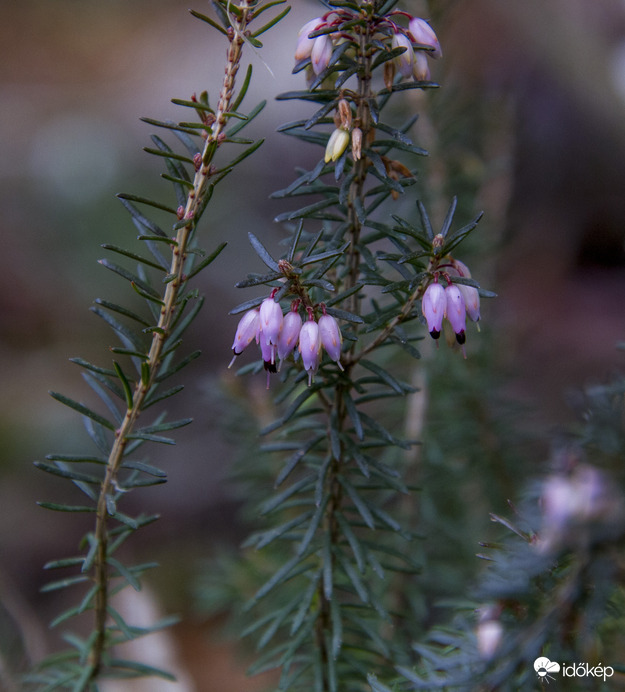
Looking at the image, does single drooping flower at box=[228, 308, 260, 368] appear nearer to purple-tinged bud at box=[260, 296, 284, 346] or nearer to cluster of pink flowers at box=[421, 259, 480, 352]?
purple-tinged bud at box=[260, 296, 284, 346]

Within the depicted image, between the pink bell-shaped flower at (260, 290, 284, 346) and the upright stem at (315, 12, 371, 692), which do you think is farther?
the upright stem at (315, 12, 371, 692)

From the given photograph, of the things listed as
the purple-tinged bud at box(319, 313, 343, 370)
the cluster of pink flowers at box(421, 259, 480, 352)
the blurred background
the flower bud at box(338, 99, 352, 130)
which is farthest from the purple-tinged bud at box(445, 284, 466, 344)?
the blurred background

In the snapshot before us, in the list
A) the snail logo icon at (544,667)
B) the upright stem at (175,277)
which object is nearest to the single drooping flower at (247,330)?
the upright stem at (175,277)

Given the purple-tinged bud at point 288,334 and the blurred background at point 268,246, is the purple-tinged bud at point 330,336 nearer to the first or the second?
the purple-tinged bud at point 288,334

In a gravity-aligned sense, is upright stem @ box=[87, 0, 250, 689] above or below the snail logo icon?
above

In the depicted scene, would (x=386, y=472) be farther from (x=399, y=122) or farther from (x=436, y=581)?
(x=399, y=122)

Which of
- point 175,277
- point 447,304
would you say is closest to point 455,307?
point 447,304
